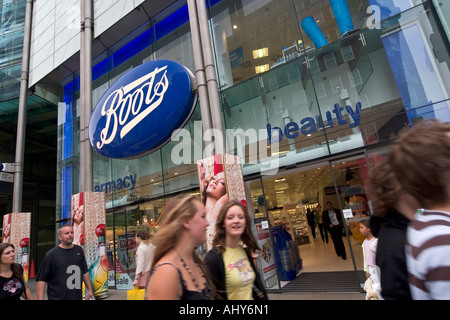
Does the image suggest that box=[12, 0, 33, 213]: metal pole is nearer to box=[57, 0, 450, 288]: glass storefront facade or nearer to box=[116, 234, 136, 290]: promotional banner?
box=[57, 0, 450, 288]: glass storefront facade

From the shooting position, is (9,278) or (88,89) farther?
(88,89)

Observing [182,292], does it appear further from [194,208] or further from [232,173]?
[232,173]

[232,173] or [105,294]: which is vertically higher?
[232,173]

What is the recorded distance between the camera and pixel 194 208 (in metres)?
1.56

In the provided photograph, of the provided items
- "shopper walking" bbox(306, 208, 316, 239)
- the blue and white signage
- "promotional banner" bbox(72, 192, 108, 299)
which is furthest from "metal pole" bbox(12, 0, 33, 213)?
"shopper walking" bbox(306, 208, 316, 239)

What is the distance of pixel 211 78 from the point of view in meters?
5.63

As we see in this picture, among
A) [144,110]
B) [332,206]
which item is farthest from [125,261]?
[332,206]

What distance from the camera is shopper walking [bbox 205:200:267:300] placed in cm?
189

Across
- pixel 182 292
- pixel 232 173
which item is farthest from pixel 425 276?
pixel 232 173

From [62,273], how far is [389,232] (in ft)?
12.3

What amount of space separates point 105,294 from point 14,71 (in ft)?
40.7

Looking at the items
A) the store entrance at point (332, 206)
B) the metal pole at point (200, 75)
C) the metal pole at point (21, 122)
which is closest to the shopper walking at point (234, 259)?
the metal pole at point (200, 75)

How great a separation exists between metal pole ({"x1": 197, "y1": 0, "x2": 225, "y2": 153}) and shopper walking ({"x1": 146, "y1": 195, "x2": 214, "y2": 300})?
3628mm

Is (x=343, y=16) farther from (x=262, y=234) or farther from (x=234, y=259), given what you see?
(x=234, y=259)
